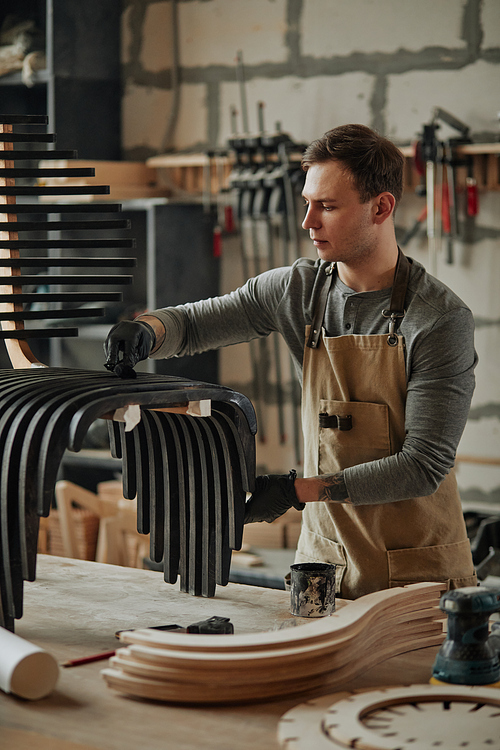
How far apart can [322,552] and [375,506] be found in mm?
210

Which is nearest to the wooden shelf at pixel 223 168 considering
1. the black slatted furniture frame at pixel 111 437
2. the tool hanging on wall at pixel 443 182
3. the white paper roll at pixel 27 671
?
the tool hanging on wall at pixel 443 182

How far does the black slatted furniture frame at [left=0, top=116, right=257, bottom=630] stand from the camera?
1.77 m

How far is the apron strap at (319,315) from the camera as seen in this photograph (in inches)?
95.3

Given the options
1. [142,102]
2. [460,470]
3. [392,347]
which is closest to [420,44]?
[142,102]

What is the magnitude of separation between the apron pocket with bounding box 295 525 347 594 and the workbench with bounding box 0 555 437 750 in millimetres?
221

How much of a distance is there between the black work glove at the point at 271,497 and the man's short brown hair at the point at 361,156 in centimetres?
70

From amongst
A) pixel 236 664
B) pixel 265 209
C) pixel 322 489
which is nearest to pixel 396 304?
pixel 322 489

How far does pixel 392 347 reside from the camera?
2.28 meters

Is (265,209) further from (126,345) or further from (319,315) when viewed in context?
(126,345)

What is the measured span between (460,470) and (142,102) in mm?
2534

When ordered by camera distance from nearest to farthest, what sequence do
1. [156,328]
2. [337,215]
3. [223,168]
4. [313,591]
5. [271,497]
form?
[313,591] < [271,497] < [337,215] < [156,328] < [223,168]

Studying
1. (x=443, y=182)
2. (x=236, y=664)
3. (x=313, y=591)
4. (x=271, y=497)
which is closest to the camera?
(x=236, y=664)

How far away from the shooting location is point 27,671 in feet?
5.19

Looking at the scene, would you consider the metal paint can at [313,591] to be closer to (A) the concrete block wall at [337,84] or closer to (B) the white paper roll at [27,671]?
(B) the white paper roll at [27,671]
